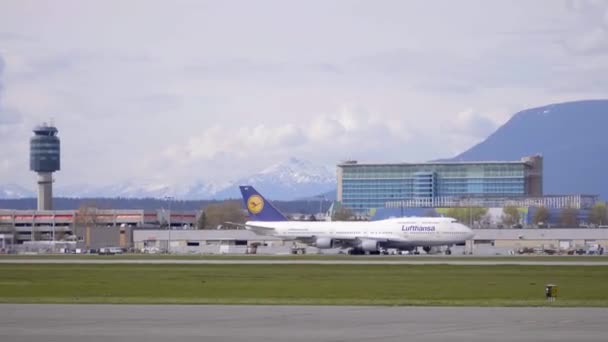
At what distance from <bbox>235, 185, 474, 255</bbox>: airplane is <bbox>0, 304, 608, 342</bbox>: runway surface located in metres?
80.3

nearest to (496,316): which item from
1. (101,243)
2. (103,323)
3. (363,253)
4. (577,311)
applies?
(577,311)

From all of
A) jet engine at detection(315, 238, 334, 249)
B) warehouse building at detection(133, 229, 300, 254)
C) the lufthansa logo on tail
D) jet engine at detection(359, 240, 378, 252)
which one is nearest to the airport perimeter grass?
jet engine at detection(359, 240, 378, 252)

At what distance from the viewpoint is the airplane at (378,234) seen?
118m

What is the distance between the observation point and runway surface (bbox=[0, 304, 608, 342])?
94.2ft

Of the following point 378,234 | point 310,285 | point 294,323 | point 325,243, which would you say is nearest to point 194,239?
point 325,243

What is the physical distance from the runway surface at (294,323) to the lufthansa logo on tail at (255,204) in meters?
91.2

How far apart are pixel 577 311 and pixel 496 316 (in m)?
3.56

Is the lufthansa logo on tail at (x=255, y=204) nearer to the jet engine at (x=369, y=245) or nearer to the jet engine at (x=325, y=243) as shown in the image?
the jet engine at (x=325, y=243)

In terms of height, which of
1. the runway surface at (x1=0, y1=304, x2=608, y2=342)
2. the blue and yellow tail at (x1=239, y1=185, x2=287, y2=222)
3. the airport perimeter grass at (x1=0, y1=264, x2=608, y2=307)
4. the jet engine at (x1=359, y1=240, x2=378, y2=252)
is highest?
the blue and yellow tail at (x1=239, y1=185, x2=287, y2=222)

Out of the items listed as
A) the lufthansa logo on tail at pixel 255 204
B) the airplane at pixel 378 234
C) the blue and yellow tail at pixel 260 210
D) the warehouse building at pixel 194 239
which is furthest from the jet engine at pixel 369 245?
the warehouse building at pixel 194 239

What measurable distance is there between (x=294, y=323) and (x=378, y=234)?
8727 centimetres

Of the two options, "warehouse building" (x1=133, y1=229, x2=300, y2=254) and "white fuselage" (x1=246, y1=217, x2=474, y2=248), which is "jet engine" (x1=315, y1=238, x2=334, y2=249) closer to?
"white fuselage" (x1=246, y1=217, x2=474, y2=248)

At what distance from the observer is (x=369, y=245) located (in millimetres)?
117750

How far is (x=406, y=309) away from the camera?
37844 mm
